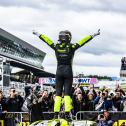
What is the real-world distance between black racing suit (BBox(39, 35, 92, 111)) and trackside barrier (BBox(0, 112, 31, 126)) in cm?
490

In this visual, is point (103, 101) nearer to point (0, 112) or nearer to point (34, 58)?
point (0, 112)

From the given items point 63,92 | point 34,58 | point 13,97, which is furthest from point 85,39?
point 34,58

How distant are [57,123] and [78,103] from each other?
4.97 meters

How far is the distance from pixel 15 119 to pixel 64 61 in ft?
18.7

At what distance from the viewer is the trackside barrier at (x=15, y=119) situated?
17.8m

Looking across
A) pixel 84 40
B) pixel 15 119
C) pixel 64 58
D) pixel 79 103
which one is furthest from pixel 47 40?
pixel 15 119

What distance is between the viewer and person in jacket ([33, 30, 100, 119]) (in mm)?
12844

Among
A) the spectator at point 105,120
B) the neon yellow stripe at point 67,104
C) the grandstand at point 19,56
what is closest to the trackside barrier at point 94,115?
the spectator at point 105,120

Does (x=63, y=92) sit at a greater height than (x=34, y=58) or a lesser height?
lesser

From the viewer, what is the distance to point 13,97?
17.9 meters

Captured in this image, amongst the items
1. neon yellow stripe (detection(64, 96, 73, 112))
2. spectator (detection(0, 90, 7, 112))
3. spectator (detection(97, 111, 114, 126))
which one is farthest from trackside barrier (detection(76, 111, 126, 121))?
neon yellow stripe (detection(64, 96, 73, 112))

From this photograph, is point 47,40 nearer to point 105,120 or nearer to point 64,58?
point 64,58

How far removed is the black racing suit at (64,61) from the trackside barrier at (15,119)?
4896mm

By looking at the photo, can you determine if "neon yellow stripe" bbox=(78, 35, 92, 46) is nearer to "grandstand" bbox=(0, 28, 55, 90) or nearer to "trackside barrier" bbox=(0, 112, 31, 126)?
"trackside barrier" bbox=(0, 112, 31, 126)
